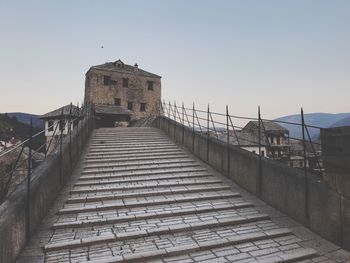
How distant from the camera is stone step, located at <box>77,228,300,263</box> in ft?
14.4

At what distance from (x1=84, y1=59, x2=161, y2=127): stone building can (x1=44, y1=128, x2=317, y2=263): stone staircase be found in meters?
26.1

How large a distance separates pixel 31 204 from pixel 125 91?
118ft

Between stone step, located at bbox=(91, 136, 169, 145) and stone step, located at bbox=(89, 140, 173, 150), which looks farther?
stone step, located at bbox=(91, 136, 169, 145)

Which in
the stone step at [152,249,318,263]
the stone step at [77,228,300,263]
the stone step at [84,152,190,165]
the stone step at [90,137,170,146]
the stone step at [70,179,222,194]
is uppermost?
the stone step at [90,137,170,146]

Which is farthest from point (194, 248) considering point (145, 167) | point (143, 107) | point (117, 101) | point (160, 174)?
point (143, 107)

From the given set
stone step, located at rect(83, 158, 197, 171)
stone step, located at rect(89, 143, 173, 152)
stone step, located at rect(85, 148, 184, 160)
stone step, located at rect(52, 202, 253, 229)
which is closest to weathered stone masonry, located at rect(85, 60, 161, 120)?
stone step, located at rect(89, 143, 173, 152)

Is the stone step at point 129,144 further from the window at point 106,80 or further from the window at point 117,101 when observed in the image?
the window at point 106,80

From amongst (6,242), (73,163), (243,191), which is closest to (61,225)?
(6,242)

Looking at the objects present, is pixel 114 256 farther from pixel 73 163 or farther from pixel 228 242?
pixel 73 163

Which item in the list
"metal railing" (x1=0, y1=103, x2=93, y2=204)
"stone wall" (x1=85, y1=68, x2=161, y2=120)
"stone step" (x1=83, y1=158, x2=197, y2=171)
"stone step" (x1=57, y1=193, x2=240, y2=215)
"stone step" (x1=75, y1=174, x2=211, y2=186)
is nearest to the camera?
"metal railing" (x1=0, y1=103, x2=93, y2=204)

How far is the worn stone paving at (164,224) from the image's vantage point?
15.2 feet

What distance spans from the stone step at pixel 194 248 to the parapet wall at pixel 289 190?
67cm

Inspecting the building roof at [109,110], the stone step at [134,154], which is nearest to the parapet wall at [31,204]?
the stone step at [134,154]

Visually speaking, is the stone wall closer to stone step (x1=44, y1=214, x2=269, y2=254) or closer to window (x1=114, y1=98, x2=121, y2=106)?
window (x1=114, y1=98, x2=121, y2=106)
